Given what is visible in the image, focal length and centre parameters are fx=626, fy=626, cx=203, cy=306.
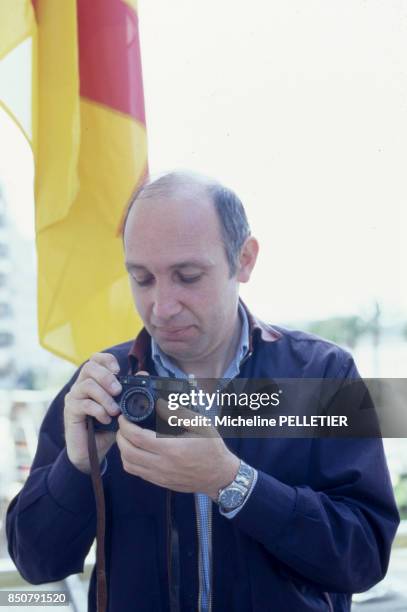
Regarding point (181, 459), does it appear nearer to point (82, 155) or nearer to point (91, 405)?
point (91, 405)

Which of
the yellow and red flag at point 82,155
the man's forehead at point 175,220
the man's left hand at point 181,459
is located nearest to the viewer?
the man's left hand at point 181,459

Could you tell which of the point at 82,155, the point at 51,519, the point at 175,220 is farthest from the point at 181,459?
the point at 82,155

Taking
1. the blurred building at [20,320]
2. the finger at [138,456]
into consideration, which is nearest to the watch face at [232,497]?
the finger at [138,456]

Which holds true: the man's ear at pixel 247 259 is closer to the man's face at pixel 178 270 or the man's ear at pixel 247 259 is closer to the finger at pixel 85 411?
the man's face at pixel 178 270

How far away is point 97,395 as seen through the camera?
87cm

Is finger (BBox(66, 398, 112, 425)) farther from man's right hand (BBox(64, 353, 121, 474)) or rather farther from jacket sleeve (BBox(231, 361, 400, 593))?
jacket sleeve (BBox(231, 361, 400, 593))

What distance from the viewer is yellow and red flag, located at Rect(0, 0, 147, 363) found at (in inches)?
45.1

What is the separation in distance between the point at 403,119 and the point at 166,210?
0.44 m

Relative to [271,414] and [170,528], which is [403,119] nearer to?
[271,414]

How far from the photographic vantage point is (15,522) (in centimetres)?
97

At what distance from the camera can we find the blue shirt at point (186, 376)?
0.92 metres

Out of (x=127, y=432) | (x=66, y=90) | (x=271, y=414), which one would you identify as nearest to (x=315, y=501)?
(x=271, y=414)

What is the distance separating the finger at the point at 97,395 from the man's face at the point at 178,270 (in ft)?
0.49

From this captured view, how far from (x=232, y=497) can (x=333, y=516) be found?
0.52 feet
